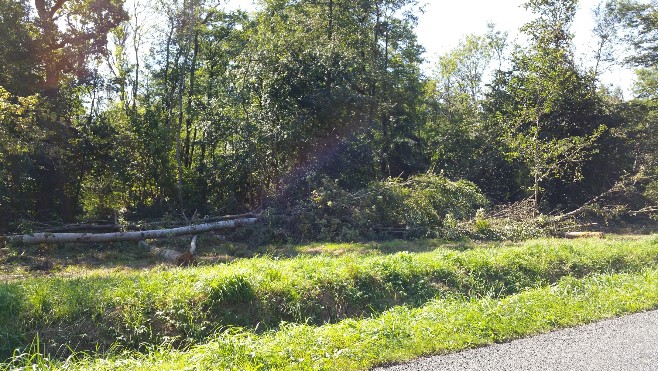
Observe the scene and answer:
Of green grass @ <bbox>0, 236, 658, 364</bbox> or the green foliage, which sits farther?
green grass @ <bbox>0, 236, 658, 364</bbox>

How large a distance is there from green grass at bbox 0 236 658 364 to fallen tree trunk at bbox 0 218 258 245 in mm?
6813

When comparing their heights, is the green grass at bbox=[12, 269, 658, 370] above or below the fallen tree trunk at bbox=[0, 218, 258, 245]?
below

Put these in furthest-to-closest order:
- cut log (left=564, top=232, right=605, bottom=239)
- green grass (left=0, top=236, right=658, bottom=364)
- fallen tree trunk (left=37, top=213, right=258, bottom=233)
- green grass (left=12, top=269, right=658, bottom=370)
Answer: cut log (left=564, top=232, right=605, bottom=239) < fallen tree trunk (left=37, top=213, right=258, bottom=233) < green grass (left=0, top=236, right=658, bottom=364) < green grass (left=12, top=269, right=658, bottom=370)

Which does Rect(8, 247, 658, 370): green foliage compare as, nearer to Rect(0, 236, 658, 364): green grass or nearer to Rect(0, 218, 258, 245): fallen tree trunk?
Rect(0, 236, 658, 364): green grass

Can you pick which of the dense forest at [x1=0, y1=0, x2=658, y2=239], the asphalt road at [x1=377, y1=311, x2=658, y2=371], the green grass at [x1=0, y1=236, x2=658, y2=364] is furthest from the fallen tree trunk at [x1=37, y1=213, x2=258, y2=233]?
the asphalt road at [x1=377, y1=311, x2=658, y2=371]

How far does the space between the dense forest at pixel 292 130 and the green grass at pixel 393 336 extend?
30.4 feet

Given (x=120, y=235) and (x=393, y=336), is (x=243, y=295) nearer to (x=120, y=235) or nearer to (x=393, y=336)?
(x=393, y=336)

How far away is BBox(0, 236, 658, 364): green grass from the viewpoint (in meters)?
7.01

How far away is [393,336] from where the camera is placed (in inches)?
244

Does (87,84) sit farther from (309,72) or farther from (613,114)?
(613,114)

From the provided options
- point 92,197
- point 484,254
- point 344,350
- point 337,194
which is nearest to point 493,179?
point 337,194

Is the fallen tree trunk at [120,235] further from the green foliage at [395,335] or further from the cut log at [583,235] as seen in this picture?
the cut log at [583,235]

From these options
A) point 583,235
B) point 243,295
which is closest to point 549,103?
point 583,235

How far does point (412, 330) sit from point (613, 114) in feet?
73.8
